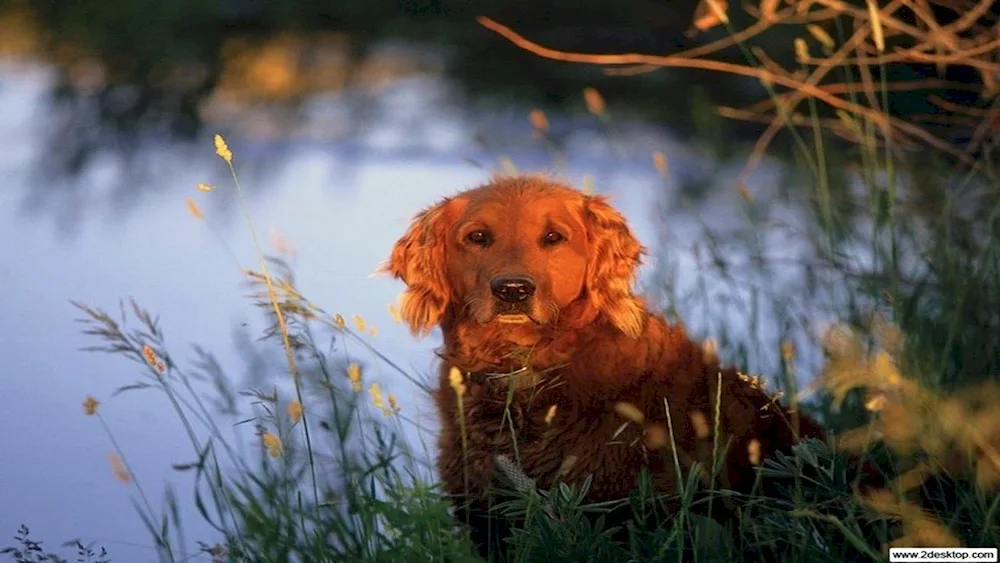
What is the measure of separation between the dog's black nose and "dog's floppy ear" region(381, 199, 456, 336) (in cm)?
31

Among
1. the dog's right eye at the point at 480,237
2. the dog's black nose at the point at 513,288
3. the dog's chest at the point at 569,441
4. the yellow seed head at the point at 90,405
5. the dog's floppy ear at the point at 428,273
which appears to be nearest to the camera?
the yellow seed head at the point at 90,405

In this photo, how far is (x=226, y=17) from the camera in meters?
13.7

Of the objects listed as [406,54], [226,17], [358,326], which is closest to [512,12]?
[406,54]

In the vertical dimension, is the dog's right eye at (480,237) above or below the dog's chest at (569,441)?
above

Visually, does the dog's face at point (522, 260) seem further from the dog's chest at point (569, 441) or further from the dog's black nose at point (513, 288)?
the dog's chest at point (569, 441)

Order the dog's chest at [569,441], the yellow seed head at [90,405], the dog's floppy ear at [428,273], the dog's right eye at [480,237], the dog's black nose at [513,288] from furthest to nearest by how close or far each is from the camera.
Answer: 1. the dog's floppy ear at [428,273]
2. the dog's right eye at [480,237]
3. the dog's black nose at [513,288]
4. the dog's chest at [569,441]
5. the yellow seed head at [90,405]

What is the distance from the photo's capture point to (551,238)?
13.2 ft

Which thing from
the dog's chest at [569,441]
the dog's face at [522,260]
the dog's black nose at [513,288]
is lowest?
the dog's chest at [569,441]

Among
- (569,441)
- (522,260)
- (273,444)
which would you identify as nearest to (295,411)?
(273,444)

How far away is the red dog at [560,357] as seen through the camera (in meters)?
3.69

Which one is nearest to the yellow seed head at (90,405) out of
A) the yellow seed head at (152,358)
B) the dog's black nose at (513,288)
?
the yellow seed head at (152,358)

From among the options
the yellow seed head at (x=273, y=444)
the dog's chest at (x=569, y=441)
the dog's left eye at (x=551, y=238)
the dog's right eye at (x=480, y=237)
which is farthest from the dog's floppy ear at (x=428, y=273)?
the yellow seed head at (x=273, y=444)

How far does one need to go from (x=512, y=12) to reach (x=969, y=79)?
400 cm

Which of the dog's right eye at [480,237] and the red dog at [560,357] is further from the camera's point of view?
the dog's right eye at [480,237]
